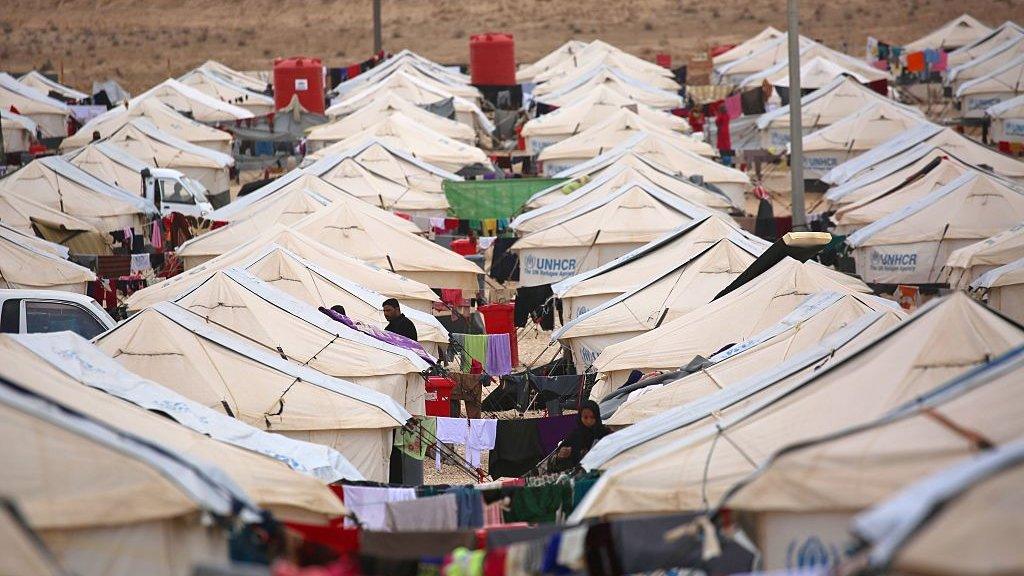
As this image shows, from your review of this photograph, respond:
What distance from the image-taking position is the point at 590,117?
44094mm

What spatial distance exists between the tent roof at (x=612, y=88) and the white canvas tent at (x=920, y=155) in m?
14.7

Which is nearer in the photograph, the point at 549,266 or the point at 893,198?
the point at 549,266

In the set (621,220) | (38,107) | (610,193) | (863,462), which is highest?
(863,462)

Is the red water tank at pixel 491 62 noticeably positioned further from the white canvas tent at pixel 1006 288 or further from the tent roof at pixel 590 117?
the white canvas tent at pixel 1006 288

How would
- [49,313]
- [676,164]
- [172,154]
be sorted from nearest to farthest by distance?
[49,313] < [676,164] < [172,154]

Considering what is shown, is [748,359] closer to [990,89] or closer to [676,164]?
[676,164]

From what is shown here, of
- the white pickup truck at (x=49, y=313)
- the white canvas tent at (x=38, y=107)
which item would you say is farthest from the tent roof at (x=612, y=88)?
the white pickup truck at (x=49, y=313)

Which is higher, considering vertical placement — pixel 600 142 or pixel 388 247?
pixel 388 247

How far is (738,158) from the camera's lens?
138 feet

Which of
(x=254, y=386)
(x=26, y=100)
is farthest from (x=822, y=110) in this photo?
(x=254, y=386)

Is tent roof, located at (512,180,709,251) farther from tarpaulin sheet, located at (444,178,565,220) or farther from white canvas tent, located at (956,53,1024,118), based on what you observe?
white canvas tent, located at (956,53,1024,118)

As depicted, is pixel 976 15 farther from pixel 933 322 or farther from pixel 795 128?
pixel 933 322

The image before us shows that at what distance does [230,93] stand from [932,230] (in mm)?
32866

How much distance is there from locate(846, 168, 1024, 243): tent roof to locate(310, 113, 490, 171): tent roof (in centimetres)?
1325
